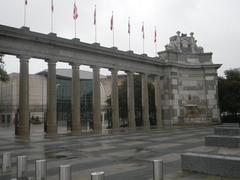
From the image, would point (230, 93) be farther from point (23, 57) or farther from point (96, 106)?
point (23, 57)

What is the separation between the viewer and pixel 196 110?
174 ft

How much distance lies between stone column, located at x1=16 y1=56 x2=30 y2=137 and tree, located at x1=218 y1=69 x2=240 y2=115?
122 feet

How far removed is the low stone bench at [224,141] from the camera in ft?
55.9

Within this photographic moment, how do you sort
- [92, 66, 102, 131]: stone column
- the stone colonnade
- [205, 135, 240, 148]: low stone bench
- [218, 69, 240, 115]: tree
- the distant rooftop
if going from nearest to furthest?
1. [205, 135, 240, 148]: low stone bench
2. the stone colonnade
3. [92, 66, 102, 131]: stone column
4. [218, 69, 240, 115]: tree
5. the distant rooftop

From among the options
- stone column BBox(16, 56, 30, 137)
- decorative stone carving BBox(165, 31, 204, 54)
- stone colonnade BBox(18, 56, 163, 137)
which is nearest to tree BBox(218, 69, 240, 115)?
decorative stone carving BBox(165, 31, 204, 54)

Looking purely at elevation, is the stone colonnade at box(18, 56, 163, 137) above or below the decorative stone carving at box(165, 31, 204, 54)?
below

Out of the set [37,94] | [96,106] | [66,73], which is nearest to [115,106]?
[96,106]

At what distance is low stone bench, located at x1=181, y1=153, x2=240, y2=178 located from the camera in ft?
33.5

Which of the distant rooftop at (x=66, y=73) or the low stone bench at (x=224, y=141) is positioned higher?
the distant rooftop at (x=66, y=73)

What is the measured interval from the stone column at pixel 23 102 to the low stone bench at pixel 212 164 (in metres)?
24.0

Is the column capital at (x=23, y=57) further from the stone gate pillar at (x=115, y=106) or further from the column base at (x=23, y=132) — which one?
the stone gate pillar at (x=115, y=106)

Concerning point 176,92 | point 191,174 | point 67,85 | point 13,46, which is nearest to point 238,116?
point 176,92

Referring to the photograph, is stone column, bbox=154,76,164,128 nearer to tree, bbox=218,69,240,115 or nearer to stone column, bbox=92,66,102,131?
stone column, bbox=92,66,102,131

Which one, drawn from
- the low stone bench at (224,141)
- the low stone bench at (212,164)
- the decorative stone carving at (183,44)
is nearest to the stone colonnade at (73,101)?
the decorative stone carving at (183,44)
